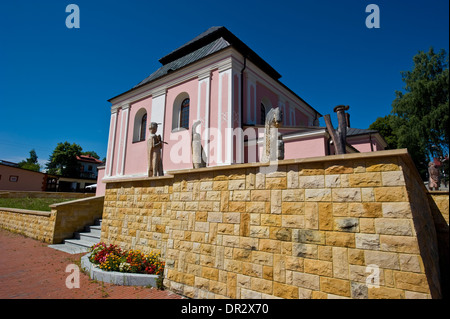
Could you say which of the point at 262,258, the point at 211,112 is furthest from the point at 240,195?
the point at 211,112

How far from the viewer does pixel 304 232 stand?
3221 millimetres

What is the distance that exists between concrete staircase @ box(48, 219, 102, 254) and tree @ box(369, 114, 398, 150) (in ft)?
94.8

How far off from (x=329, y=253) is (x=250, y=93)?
10.5 metres

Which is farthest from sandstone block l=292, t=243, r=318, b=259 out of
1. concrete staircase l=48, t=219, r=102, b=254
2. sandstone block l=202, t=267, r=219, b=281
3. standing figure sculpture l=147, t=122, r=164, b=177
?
concrete staircase l=48, t=219, r=102, b=254

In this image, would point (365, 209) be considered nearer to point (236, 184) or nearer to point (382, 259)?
point (382, 259)

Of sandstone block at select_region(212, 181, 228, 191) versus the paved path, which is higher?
sandstone block at select_region(212, 181, 228, 191)

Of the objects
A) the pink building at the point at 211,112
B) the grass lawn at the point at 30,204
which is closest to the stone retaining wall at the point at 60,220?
the grass lawn at the point at 30,204

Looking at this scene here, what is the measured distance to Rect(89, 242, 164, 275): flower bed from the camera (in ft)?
16.2

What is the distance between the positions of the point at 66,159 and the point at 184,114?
41.8 meters

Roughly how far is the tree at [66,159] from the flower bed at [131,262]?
46502 millimetres

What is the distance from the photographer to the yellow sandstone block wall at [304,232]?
8.72 ft

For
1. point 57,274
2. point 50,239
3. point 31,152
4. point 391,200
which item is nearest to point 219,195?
point 391,200

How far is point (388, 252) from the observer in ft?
8.67
